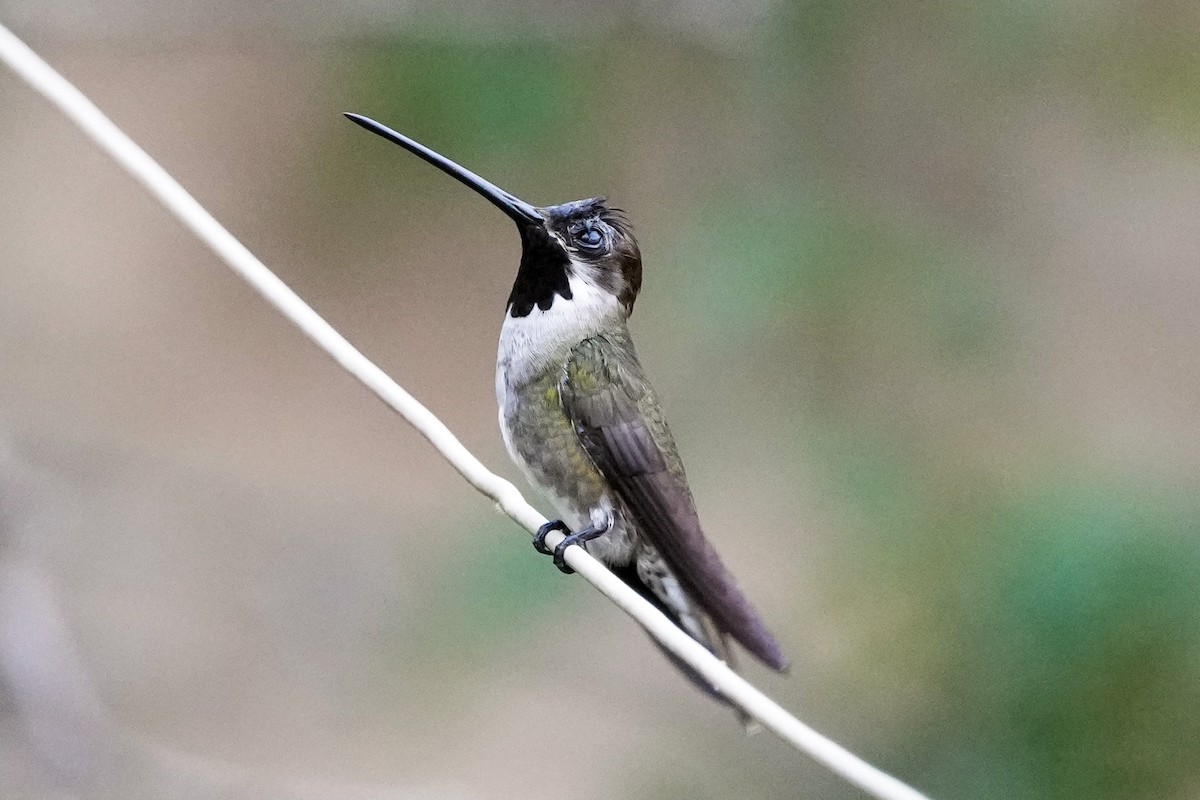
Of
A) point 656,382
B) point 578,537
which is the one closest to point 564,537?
point 578,537

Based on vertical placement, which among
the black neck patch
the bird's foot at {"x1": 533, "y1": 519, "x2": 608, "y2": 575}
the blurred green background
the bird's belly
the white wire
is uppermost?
the blurred green background

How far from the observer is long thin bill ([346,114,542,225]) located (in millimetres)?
498

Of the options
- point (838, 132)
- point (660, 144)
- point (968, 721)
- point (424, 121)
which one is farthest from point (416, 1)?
point (968, 721)

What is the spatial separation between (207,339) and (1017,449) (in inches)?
61.8

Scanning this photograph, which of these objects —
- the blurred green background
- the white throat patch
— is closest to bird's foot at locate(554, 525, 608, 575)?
the white throat patch

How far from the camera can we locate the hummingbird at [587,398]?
0.73m

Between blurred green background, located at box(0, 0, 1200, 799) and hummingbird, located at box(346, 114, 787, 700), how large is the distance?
655 mm

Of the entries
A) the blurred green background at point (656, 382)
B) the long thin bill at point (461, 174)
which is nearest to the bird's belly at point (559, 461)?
the long thin bill at point (461, 174)

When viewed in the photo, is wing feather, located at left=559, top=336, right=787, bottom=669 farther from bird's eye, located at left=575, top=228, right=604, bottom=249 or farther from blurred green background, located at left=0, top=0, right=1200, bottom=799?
blurred green background, located at left=0, top=0, right=1200, bottom=799

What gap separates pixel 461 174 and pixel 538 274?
0.16 meters

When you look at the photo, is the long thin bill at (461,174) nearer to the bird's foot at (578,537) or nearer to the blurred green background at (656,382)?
the bird's foot at (578,537)

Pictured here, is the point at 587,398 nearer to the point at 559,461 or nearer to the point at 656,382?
the point at 559,461

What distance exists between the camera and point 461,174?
1.88ft

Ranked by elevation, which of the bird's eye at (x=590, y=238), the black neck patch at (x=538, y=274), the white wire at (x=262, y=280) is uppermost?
the bird's eye at (x=590, y=238)
